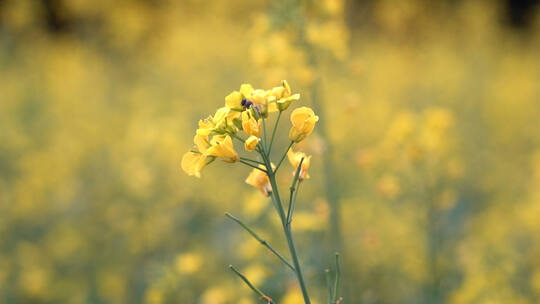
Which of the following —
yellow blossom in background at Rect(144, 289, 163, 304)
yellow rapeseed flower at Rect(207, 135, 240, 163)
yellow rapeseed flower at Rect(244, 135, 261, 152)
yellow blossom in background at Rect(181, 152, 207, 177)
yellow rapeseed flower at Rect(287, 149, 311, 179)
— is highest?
yellow rapeseed flower at Rect(244, 135, 261, 152)

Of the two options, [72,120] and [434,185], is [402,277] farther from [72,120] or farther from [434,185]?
[72,120]

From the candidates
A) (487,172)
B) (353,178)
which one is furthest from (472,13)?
(353,178)

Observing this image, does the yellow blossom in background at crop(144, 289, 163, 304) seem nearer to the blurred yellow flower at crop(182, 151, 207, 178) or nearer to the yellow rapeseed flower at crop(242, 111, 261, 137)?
the blurred yellow flower at crop(182, 151, 207, 178)

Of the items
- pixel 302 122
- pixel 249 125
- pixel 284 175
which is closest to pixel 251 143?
pixel 249 125

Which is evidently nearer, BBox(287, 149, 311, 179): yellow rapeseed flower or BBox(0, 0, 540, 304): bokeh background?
BBox(287, 149, 311, 179): yellow rapeseed flower

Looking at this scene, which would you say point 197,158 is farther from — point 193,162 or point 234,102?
point 234,102

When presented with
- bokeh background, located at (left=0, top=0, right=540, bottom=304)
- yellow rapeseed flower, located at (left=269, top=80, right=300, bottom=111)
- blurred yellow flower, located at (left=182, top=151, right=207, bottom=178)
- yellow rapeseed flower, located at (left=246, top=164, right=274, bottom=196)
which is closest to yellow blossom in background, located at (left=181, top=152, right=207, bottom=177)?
blurred yellow flower, located at (left=182, top=151, right=207, bottom=178)
